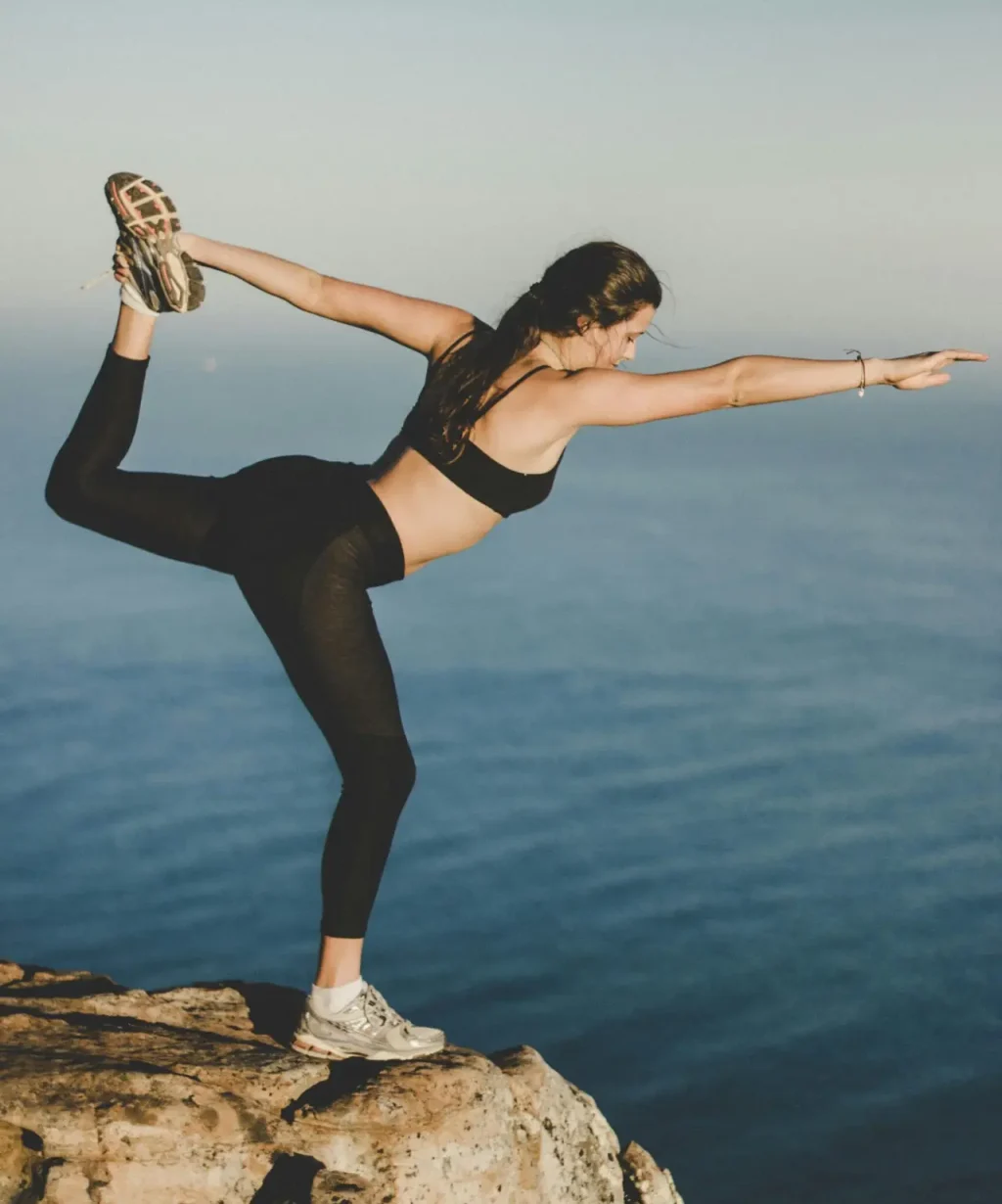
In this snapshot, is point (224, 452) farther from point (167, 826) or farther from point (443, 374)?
point (443, 374)

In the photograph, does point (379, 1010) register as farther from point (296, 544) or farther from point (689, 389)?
point (689, 389)

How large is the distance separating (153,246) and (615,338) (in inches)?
59.2

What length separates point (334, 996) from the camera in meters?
4.75

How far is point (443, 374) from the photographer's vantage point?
4.43 meters

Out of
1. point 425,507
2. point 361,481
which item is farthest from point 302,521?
point 425,507

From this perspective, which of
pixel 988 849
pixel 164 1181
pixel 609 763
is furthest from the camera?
pixel 609 763

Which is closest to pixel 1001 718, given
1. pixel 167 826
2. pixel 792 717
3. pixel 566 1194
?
pixel 792 717

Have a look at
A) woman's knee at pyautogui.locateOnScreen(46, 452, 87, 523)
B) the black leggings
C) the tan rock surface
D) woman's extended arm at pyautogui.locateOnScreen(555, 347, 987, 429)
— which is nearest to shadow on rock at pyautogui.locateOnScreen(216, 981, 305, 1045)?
the tan rock surface

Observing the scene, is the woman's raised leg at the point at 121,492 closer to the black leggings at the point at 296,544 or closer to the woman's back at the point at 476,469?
the black leggings at the point at 296,544

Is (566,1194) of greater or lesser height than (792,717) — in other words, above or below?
above

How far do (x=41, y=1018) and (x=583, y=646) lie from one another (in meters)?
88.0

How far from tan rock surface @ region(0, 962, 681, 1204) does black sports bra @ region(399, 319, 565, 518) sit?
1.95 meters

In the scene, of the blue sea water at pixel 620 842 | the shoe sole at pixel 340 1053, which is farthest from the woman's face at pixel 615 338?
the blue sea water at pixel 620 842

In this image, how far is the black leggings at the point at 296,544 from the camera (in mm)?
4395
